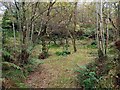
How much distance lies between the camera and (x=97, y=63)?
3.49 meters

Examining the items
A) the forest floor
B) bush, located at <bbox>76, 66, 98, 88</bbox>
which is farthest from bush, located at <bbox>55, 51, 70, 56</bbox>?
bush, located at <bbox>76, 66, 98, 88</bbox>

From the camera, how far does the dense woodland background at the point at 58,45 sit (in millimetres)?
3170

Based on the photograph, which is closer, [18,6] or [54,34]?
[18,6]

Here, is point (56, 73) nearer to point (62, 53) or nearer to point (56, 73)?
point (56, 73)

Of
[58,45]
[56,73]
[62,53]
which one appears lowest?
[56,73]

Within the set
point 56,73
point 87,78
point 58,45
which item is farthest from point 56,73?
point 58,45

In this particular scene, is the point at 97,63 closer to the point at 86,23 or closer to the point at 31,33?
the point at 31,33

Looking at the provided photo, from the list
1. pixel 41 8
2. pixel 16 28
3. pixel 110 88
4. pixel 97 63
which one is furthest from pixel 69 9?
pixel 110 88

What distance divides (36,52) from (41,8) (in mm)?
838

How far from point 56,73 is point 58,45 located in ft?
5.49

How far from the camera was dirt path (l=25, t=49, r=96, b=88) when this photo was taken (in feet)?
11.2

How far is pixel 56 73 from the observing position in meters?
3.79

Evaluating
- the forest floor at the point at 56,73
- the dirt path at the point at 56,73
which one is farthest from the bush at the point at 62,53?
the dirt path at the point at 56,73

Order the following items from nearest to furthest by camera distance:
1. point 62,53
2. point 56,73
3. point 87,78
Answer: point 87,78 → point 56,73 → point 62,53
